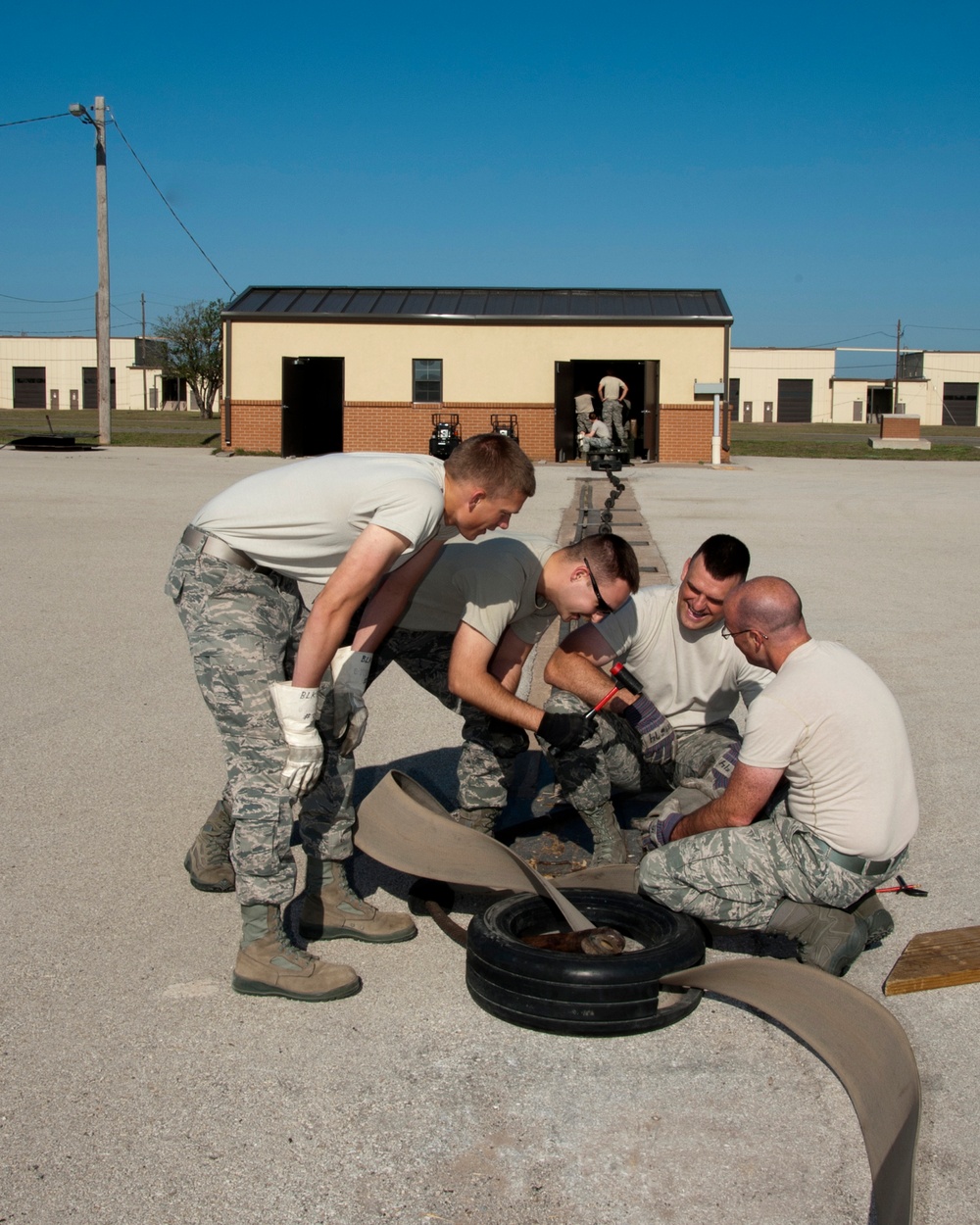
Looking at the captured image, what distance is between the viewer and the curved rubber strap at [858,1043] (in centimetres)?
262

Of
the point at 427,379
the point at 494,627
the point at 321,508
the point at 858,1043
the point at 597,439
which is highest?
the point at 427,379

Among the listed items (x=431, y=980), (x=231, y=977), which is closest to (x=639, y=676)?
(x=431, y=980)

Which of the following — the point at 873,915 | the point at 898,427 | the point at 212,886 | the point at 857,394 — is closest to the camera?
the point at 873,915

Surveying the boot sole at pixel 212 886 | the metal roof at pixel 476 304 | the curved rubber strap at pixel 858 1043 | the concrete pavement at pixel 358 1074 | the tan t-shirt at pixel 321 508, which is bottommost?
the concrete pavement at pixel 358 1074

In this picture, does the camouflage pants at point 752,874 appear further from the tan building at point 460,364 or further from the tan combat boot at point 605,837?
the tan building at point 460,364

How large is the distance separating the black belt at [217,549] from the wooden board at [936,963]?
2.32m

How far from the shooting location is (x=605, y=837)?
4637 mm

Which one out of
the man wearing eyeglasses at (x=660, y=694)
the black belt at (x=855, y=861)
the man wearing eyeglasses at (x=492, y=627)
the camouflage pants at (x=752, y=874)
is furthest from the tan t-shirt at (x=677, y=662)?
the black belt at (x=855, y=861)

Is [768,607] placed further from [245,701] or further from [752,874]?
[245,701]

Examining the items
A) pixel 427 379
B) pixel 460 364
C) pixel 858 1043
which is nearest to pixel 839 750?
pixel 858 1043

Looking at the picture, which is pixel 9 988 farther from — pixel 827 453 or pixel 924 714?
pixel 827 453

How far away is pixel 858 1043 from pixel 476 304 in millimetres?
30440

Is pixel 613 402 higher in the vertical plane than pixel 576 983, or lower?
higher

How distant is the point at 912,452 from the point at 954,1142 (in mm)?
33095
